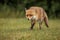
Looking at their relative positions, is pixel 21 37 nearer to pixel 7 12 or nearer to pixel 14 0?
pixel 7 12

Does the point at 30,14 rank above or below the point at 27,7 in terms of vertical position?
below

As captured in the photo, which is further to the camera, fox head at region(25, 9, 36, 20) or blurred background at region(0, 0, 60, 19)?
blurred background at region(0, 0, 60, 19)

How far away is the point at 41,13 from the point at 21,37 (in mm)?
3347

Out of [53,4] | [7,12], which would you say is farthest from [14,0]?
[53,4]

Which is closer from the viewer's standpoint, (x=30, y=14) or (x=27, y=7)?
(x=30, y=14)

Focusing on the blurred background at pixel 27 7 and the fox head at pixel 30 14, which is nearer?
the fox head at pixel 30 14

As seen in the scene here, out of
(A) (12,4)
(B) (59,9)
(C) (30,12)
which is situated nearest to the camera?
(C) (30,12)

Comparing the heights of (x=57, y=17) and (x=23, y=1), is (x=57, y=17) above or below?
below

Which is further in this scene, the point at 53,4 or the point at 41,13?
the point at 53,4

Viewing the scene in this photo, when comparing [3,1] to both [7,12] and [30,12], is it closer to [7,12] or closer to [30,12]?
[7,12]

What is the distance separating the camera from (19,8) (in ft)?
80.2

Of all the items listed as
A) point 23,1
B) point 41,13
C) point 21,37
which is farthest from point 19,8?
point 21,37

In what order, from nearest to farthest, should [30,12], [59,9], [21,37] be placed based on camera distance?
[21,37] → [30,12] → [59,9]

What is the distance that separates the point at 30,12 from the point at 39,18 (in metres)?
0.77
